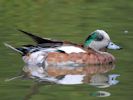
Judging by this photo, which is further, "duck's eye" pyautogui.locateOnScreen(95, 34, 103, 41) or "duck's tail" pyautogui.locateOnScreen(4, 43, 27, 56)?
"duck's eye" pyautogui.locateOnScreen(95, 34, 103, 41)

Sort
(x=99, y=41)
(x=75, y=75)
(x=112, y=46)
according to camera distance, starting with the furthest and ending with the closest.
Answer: (x=99, y=41)
(x=112, y=46)
(x=75, y=75)

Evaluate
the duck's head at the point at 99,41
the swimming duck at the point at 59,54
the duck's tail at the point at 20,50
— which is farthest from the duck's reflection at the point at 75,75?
the duck's head at the point at 99,41

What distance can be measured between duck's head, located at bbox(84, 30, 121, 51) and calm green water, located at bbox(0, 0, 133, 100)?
0.32 metres

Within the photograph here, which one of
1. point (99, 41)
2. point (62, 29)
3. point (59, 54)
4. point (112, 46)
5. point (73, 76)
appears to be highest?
point (62, 29)

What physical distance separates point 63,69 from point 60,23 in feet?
16.3

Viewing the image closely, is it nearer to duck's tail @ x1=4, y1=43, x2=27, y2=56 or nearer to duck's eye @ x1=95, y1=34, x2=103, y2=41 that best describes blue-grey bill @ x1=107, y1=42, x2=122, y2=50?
duck's eye @ x1=95, y1=34, x2=103, y2=41

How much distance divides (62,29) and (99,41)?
3.07 meters

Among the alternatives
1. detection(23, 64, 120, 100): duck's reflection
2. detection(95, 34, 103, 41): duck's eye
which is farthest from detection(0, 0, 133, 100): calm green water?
detection(95, 34, 103, 41): duck's eye

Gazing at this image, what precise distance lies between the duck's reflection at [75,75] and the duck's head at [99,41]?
27.5 inches

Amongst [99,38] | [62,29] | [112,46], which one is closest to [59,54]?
[99,38]

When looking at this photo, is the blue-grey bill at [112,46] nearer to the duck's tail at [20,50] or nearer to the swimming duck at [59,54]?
the swimming duck at [59,54]

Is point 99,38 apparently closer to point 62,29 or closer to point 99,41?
point 99,41

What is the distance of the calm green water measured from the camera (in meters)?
12.4

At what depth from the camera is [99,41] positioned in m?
16.0
